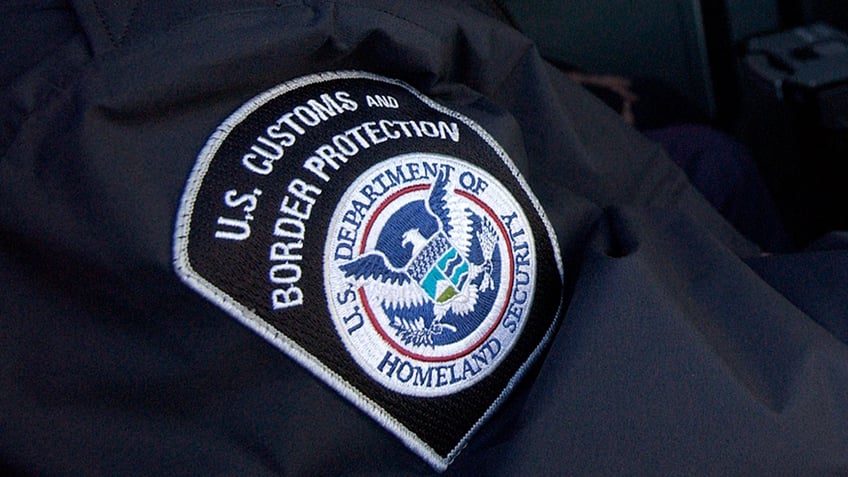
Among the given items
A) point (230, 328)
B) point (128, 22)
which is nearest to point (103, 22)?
point (128, 22)

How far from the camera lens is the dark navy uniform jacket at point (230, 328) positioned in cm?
44

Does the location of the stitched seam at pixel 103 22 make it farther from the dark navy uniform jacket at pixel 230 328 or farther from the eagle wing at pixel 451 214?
the eagle wing at pixel 451 214

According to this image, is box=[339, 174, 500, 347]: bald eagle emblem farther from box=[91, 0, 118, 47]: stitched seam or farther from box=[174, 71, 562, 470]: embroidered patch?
box=[91, 0, 118, 47]: stitched seam

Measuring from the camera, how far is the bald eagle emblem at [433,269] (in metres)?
0.46

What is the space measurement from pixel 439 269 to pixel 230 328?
0.38 feet

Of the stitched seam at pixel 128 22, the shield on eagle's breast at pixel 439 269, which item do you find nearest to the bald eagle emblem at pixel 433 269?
the shield on eagle's breast at pixel 439 269

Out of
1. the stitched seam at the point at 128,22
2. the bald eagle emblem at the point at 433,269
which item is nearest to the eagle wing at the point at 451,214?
the bald eagle emblem at the point at 433,269

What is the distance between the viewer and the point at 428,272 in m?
0.47

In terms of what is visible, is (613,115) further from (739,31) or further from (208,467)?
(739,31)

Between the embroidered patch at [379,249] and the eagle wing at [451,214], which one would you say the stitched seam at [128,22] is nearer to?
the embroidered patch at [379,249]

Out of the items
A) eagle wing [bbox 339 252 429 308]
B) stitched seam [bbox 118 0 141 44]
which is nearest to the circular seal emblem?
eagle wing [bbox 339 252 429 308]

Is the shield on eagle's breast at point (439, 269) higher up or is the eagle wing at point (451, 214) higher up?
the eagle wing at point (451, 214)

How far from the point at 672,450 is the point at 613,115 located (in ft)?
1.12

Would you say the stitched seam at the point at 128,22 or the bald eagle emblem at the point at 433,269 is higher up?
the stitched seam at the point at 128,22
